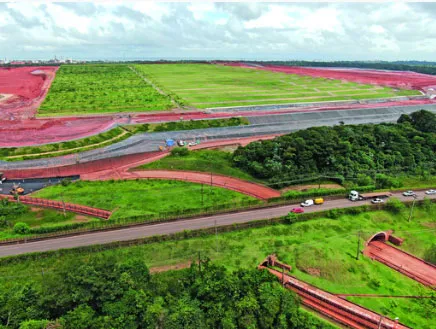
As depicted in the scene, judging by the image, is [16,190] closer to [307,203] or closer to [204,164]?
[204,164]

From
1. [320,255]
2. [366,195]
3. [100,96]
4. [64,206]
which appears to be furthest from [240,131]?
[100,96]

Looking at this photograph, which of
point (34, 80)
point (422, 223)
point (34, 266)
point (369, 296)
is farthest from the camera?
point (34, 80)

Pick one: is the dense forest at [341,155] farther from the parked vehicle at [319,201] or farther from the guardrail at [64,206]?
the guardrail at [64,206]

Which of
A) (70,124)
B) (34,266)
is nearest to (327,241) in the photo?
(34,266)

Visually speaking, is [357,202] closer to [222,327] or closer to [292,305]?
[292,305]

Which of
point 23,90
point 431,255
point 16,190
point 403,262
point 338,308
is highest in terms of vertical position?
point 23,90
